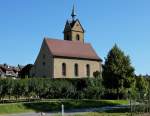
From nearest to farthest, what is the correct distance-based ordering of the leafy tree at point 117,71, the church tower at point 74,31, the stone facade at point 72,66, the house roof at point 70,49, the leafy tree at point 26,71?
1. the leafy tree at point 117,71
2. the stone facade at point 72,66
3. the house roof at point 70,49
4. the leafy tree at point 26,71
5. the church tower at point 74,31

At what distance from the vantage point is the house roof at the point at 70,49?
92438 mm

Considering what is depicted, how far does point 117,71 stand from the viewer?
179 feet

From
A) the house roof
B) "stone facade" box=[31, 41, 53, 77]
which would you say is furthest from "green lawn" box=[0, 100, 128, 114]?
the house roof

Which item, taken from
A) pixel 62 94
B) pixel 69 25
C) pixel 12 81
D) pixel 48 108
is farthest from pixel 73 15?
pixel 48 108

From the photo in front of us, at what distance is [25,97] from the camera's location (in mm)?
56719

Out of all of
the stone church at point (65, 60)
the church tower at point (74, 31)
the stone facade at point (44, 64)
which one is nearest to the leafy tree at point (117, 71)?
the stone church at point (65, 60)

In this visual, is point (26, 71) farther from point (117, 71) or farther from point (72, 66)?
point (117, 71)

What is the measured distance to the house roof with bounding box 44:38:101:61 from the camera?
9244cm

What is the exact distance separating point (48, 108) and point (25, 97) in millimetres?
14086

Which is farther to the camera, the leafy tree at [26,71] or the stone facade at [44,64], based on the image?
the leafy tree at [26,71]

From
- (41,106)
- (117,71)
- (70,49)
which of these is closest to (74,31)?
(70,49)

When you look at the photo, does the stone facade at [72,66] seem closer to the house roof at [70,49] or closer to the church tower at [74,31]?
the house roof at [70,49]

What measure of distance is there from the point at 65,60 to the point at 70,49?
3790 millimetres

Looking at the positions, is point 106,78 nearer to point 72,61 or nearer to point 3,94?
point 3,94
